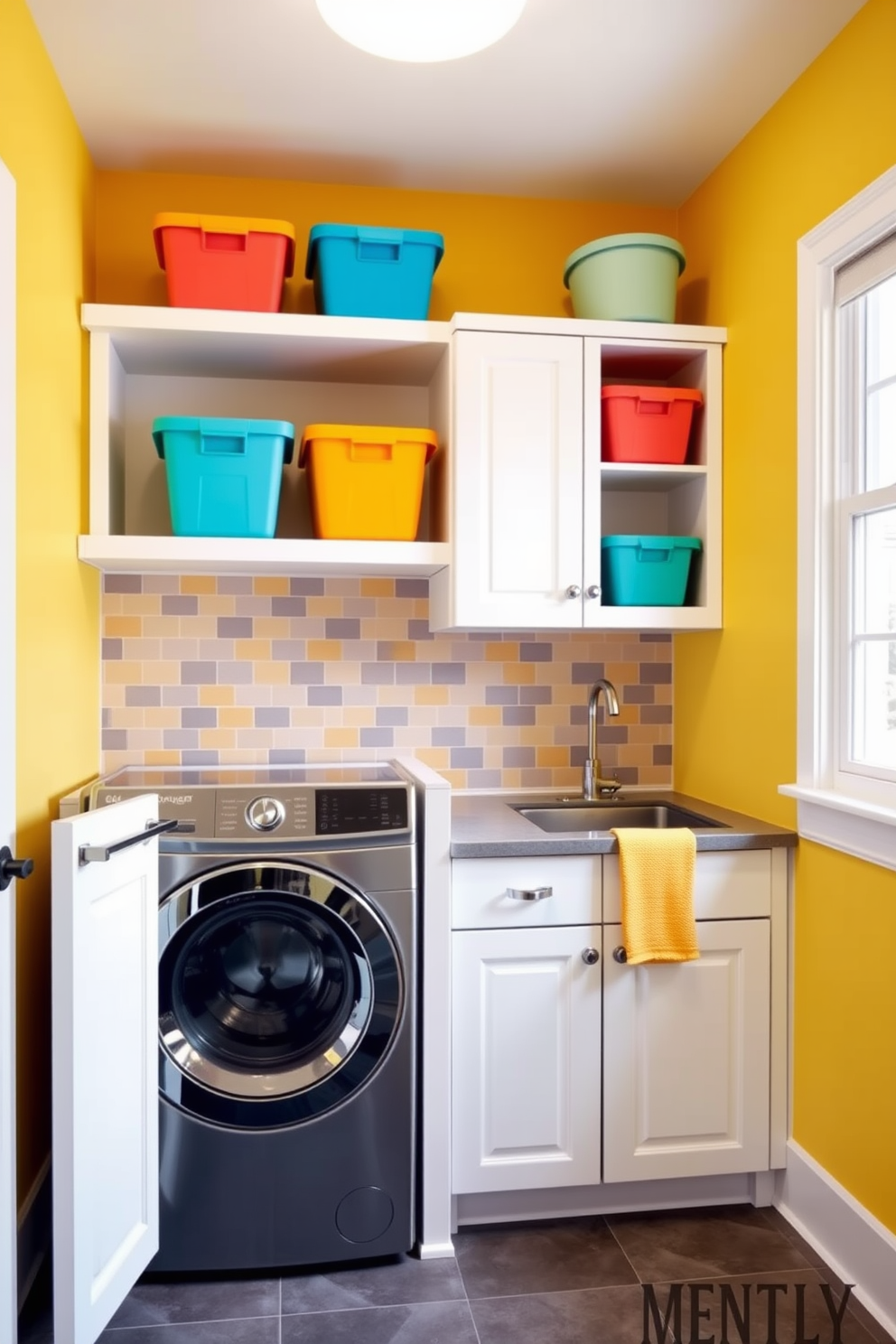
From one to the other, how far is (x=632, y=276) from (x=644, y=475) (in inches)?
19.4

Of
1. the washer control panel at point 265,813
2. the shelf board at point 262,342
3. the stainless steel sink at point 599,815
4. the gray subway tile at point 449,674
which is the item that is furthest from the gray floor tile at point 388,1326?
the shelf board at point 262,342

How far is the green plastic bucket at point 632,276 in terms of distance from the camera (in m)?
2.51

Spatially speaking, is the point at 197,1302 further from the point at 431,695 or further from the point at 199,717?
the point at 431,695

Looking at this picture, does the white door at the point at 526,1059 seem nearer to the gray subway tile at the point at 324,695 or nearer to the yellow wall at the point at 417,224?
the gray subway tile at the point at 324,695

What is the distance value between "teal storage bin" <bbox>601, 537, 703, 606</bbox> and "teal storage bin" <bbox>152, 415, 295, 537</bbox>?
0.86 meters

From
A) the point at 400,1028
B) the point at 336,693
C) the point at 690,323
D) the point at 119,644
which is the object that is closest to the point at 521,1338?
the point at 400,1028

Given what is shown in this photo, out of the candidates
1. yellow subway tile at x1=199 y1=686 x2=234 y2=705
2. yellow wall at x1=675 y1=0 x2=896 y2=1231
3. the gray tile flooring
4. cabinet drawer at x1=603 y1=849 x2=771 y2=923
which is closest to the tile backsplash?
yellow subway tile at x1=199 y1=686 x2=234 y2=705

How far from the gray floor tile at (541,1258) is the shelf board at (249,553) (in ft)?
5.09

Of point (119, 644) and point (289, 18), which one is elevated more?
point (289, 18)

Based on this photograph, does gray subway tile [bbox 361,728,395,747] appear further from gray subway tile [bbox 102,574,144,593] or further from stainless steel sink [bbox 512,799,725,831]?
gray subway tile [bbox 102,574,144,593]

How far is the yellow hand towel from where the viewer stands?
2205 millimetres

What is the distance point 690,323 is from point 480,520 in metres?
0.95

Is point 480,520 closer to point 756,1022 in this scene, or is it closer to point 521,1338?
point 756,1022

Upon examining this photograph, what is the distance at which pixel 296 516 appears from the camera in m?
2.79
